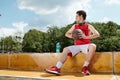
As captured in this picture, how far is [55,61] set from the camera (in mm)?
6656

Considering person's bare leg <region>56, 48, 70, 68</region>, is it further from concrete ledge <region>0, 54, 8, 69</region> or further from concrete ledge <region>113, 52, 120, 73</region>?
concrete ledge <region>0, 54, 8, 69</region>

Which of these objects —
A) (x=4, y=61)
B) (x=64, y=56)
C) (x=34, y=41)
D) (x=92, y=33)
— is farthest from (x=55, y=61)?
(x=34, y=41)

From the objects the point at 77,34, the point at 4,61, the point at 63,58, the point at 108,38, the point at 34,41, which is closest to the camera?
the point at 63,58

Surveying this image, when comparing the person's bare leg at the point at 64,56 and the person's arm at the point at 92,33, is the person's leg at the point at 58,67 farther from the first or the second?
the person's arm at the point at 92,33

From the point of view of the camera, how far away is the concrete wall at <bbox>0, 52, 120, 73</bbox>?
5965 millimetres

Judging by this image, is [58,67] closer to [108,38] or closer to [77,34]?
[77,34]

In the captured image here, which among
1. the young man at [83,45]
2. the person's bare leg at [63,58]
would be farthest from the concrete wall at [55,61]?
the person's bare leg at [63,58]

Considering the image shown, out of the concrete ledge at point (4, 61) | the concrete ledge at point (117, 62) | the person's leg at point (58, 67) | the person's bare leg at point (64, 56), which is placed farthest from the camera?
the concrete ledge at point (4, 61)

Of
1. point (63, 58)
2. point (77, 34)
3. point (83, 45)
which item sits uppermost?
point (77, 34)

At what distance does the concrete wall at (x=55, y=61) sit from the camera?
5.96 metres

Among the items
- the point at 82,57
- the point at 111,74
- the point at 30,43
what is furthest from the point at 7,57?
the point at 30,43

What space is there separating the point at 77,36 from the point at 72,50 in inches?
13.0

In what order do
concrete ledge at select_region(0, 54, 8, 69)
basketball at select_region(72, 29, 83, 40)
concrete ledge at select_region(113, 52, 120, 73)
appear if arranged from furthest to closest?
concrete ledge at select_region(0, 54, 8, 69), concrete ledge at select_region(113, 52, 120, 73), basketball at select_region(72, 29, 83, 40)

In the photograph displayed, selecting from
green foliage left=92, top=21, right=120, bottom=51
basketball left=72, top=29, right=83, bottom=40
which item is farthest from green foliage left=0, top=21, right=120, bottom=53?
basketball left=72, top=29, right=83, bottom=40
